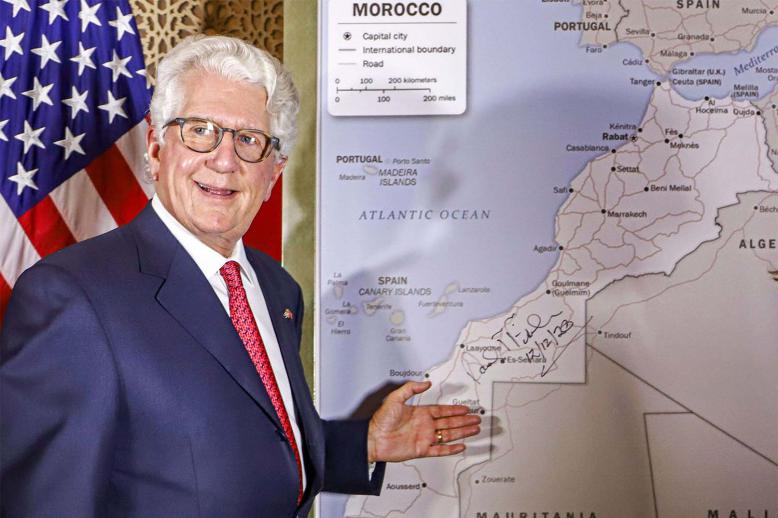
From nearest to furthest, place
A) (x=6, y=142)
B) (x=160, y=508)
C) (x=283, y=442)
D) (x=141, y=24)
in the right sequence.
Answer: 1. (x=160, y=508)
2. (x=283, y=442)
3. (x=6, y=142)
4. (x=141, y=24)

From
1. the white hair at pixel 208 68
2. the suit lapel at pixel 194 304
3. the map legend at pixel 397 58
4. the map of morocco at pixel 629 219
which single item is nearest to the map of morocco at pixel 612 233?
the map of morocco at pixel 629 219

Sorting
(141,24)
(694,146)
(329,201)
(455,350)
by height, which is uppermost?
(141,24)

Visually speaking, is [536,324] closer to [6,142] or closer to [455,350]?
[455,350]

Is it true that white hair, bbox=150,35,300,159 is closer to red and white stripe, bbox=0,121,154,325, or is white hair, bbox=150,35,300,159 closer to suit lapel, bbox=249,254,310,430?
suit lapel, bbox=249,254,310,430

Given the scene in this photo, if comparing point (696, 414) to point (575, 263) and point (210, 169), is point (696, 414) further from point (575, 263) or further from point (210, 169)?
point (210, 169)

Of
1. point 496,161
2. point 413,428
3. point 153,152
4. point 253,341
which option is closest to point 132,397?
point 253,341

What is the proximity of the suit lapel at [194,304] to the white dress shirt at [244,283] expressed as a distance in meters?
0.04

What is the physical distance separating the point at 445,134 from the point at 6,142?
1.18m

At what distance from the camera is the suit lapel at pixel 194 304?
57.3 inches

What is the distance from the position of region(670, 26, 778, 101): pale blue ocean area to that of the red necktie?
139cm

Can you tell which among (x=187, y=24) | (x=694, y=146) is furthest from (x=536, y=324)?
(x=187, y=24)

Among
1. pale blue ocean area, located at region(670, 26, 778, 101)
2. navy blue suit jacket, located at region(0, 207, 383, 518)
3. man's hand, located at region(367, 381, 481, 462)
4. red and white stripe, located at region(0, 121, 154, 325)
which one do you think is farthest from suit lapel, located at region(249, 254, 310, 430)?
pale blue ocean area, located at region(670, 26, 778, 101)

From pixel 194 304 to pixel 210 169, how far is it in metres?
0.27

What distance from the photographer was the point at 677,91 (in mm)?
2264
